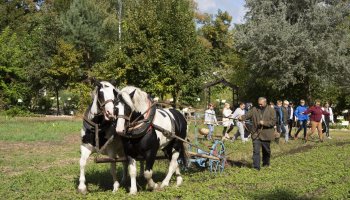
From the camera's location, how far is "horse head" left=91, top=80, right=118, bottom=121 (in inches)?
336

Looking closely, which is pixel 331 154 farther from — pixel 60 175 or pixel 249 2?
pixel 249 2

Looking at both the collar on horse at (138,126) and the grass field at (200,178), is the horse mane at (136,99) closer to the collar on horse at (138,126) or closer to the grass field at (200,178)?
the collar on horse at (138,126)

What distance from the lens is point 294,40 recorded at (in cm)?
2773

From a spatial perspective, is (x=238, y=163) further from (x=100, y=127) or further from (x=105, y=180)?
(x=100, y=127)

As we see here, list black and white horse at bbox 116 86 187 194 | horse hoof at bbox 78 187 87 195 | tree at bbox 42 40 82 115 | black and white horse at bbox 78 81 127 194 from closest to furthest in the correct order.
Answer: black and white horse at bbox 116 86 187 194 → black and white horse at bbox 78 81 127 194 → horse hoof at bbox 78 187 87 195 → tree at bbox 42 40 82 115

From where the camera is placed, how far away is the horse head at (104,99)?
28.0 feet

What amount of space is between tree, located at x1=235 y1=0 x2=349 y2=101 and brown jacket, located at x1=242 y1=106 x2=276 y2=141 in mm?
16215

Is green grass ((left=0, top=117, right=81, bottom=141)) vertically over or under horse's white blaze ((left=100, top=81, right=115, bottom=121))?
under

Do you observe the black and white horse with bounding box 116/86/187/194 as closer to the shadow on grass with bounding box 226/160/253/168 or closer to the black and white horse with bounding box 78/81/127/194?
the black and white horse with bounding box 78/81/127/194

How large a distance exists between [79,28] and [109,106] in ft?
96.7

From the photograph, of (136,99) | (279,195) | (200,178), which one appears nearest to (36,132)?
(200,178)

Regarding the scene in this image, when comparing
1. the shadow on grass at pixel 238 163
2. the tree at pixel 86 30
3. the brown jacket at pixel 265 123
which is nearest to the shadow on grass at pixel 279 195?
→ the brown jacket at pixel 265 123

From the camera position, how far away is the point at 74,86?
114ft

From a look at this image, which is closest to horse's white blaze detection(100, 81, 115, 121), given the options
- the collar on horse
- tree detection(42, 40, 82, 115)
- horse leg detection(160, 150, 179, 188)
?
the collar on horse
